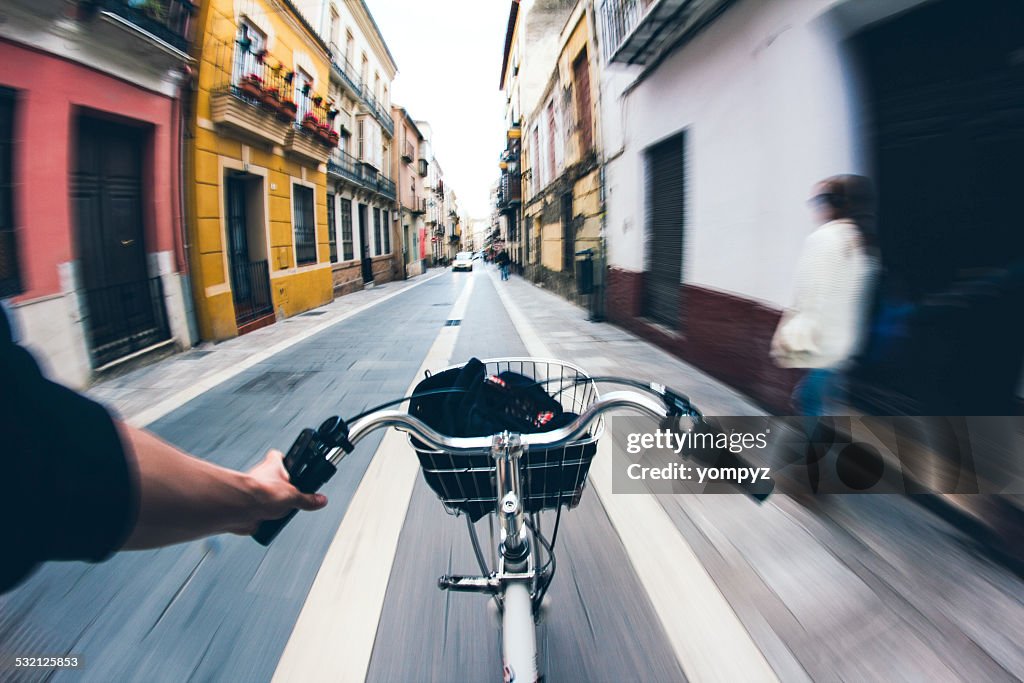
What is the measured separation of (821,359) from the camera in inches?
103

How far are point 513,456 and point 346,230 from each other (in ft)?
60.4

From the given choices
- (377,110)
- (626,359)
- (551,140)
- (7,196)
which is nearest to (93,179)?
(7,196)

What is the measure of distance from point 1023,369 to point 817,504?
1.18m

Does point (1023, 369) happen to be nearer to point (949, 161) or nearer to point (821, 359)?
point (821, 359)

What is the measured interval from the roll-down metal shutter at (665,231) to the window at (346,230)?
12654 mm

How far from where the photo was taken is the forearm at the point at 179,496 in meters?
0.79

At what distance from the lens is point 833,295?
2531 mm

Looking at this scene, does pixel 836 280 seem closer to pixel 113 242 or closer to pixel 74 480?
pixel 74 480

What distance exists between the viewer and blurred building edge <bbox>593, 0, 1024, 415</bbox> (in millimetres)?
2664

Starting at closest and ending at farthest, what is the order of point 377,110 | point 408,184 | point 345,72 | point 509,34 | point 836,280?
1. point 836,280
2. point 345,72
3. point 377,110
4. point 509,34
5. point 408,184

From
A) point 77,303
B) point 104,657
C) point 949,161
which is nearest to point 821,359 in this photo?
point 949,161

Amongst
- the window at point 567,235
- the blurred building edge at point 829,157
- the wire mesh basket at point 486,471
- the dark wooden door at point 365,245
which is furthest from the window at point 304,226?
the wire mesh basket at point 486,471

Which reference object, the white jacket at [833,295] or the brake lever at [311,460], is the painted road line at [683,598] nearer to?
the white jacket at [833,295]

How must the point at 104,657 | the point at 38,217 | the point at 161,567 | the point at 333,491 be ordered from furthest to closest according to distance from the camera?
the point at 38,217, the point at 333,491, the point at 161,567, the point at 104,657
